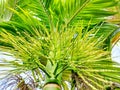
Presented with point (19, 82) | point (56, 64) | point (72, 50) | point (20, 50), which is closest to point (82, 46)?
point (72, 50)

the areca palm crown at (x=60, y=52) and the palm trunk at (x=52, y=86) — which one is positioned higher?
the areca palm crown at (x=60, y=52)

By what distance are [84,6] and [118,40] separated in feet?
2.26

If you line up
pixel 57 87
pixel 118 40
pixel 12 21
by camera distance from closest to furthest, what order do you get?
pixel 57 87 < pixel 12 21 < pixel 118 40

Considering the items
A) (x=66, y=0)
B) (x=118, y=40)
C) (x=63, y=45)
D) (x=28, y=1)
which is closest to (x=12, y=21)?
(x=28, y=1)

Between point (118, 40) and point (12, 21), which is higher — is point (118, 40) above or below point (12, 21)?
below

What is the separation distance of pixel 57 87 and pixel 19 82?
0.43 m

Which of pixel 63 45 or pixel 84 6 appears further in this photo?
pixel 84 6

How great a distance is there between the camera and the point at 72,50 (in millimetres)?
1767

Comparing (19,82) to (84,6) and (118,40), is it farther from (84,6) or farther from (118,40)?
(118,40)

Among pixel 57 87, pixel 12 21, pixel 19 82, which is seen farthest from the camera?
pixel 12 21

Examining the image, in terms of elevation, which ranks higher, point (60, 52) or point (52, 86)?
point (60, 52)

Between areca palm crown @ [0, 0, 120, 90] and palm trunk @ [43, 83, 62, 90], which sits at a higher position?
areca palm crown @ [0, 0, 120, 90]

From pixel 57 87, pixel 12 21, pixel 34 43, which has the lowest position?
pixel 57 87

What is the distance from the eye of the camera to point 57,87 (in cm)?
171
